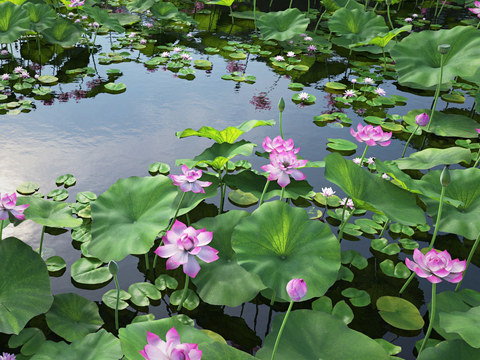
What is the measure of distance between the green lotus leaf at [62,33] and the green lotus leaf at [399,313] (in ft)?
9.17

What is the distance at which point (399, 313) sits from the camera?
3.86ft

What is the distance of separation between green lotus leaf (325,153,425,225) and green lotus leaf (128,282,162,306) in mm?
663

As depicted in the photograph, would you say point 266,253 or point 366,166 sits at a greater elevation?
point 266,253

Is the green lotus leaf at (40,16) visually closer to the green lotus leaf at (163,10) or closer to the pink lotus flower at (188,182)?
the green lotus leaf at (163,10)

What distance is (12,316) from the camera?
0.94 m

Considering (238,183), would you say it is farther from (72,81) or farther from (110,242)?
(72,81)

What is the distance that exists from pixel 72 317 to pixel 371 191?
3.35 ft

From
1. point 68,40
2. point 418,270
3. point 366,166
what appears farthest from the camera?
point 68,40

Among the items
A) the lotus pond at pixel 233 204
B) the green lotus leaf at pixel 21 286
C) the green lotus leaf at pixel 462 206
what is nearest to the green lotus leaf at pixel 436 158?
the lotus pond at pixel 233 204

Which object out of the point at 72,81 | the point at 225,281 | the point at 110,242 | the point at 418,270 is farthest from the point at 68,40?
the point at 418,270

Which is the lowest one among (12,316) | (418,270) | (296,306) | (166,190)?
(296,306)

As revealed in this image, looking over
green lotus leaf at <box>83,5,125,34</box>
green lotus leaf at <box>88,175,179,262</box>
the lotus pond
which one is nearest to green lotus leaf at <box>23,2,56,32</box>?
the lotus pond

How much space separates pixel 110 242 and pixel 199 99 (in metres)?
1.49

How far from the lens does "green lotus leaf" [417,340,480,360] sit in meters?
0.90
